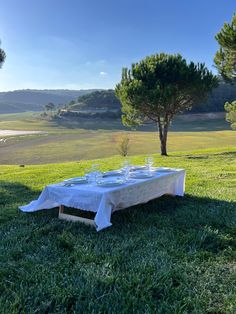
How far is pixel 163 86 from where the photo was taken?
19.0m

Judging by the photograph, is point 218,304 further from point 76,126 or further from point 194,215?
point 76,126

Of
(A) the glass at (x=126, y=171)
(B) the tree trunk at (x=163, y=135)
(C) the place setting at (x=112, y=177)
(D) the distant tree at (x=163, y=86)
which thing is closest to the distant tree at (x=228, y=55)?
(D) the distant tree at (x=163, y=86)

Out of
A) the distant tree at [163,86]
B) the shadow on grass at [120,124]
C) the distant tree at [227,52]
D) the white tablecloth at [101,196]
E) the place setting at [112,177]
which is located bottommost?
the shadow on grass at [120,124]

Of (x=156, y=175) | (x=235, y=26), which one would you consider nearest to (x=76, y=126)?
(x=235, y=26)

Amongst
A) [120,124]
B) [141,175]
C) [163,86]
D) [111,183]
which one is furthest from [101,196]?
[120,124]

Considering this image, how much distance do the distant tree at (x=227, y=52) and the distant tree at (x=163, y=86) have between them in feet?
5.57

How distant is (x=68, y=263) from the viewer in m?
3.83

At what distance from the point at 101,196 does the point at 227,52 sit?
1510cm

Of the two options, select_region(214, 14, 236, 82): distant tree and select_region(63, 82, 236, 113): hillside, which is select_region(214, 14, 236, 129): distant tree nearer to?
select_region(214, 14, 236, 82): distant tree

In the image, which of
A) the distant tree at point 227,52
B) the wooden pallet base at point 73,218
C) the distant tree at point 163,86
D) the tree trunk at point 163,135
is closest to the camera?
the wooden pallet base at point 73,218

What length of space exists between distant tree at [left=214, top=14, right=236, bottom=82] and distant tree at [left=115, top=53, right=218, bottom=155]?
1698mm

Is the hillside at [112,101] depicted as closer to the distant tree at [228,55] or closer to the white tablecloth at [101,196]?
the distant tree at [228,55]

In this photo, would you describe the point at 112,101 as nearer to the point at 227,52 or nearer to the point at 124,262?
the point at 227,52

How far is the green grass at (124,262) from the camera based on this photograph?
3.04m
